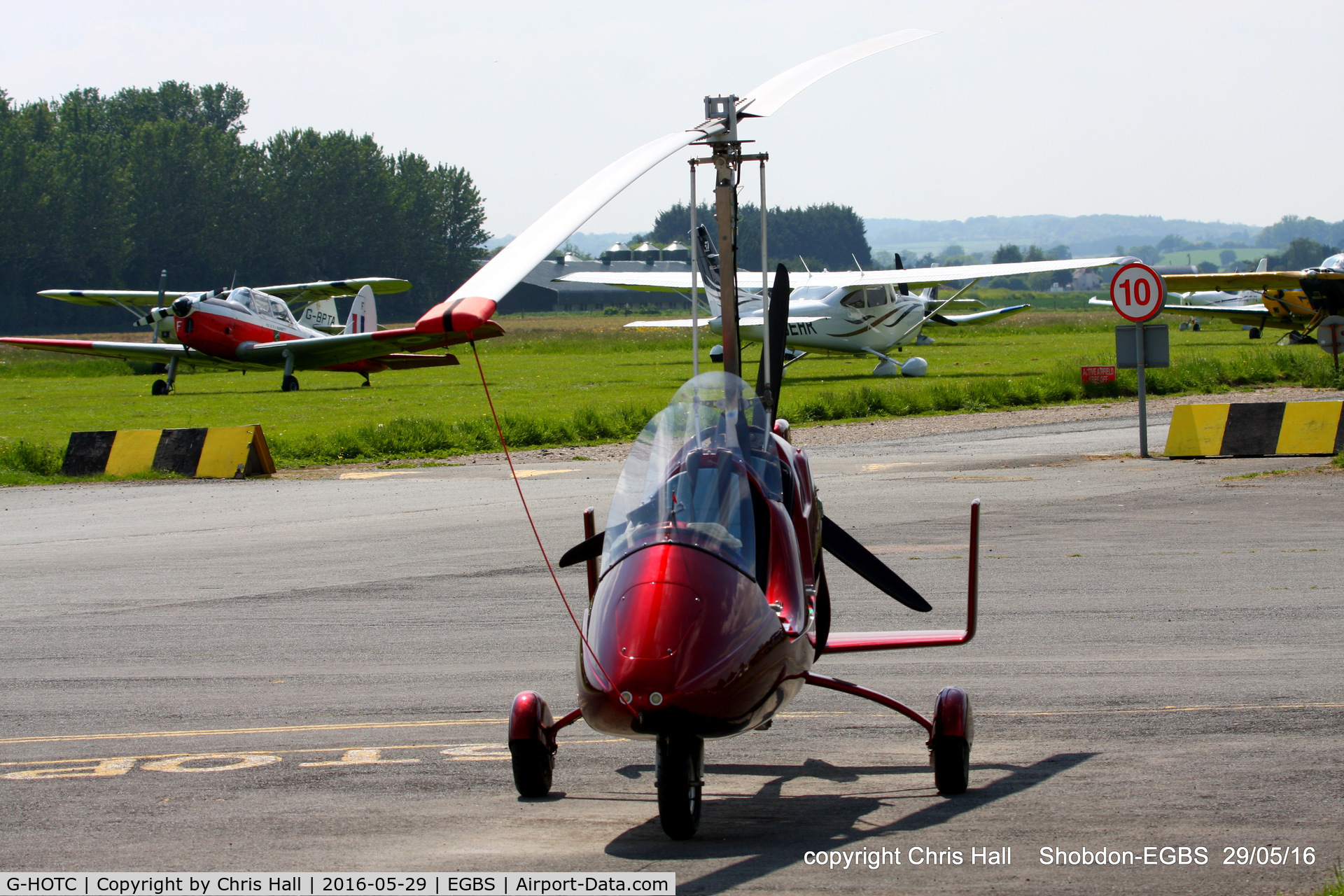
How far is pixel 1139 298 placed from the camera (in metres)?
17.7

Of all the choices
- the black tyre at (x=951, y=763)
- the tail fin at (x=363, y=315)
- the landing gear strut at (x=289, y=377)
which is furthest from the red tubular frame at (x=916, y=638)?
the tail fin at (x=363, y=315)

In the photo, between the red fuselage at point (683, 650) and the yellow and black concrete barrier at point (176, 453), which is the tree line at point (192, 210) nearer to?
the yellow and black concrete barrier at point (176, 453)

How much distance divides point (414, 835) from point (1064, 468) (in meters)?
14.1

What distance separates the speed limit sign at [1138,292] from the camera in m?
17.4

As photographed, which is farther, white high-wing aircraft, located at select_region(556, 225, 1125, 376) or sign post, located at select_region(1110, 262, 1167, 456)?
white high-wing aircraft, located at select_region(556, 225, 1125, 376)

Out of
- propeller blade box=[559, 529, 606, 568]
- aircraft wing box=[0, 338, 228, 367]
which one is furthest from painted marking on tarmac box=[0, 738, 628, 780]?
aircraft wing box=[0, 338, 228, 367]

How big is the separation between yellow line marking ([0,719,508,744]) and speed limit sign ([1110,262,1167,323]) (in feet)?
43.9

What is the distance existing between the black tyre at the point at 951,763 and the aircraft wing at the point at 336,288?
35774 mm

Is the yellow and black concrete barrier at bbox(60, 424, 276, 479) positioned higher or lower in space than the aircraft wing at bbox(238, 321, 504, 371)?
lower

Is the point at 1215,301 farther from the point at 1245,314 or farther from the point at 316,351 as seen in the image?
the point at 316,351

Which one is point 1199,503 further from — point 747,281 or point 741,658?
point 747,281

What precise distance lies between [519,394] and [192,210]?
101212mm

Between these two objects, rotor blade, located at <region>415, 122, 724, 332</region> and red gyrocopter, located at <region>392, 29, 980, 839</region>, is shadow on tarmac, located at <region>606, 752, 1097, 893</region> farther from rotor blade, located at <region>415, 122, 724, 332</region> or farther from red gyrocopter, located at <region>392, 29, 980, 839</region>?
rotor blade, located at <region>415, 122, 724, 332</region>

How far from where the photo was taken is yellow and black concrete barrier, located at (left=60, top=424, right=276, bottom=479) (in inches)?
736
